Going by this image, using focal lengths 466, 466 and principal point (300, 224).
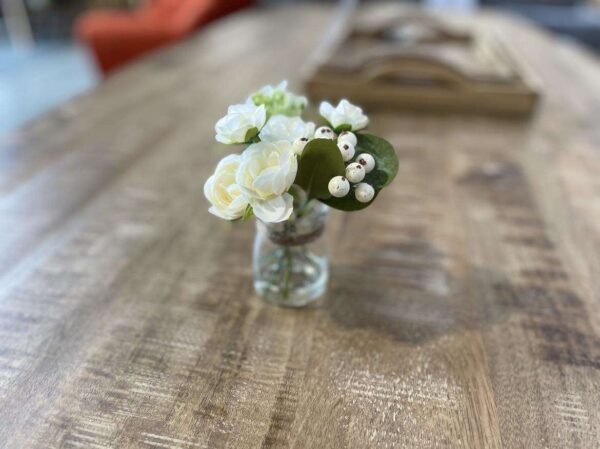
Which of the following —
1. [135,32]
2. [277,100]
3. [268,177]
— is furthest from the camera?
[135,32]

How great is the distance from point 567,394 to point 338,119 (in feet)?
1.17

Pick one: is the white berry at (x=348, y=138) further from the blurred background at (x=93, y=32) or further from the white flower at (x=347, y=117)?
the blurred background at (x=93, y=32)

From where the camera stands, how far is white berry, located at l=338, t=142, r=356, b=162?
45 centimetres

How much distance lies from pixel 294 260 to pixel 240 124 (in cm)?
22

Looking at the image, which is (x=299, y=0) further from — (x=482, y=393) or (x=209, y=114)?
(x=482, y=393)

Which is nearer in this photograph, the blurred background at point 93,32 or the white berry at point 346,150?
the white berry at point 346,150

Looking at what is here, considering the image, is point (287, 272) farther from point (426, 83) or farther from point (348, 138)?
point (426, 83)

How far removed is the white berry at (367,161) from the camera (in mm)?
453

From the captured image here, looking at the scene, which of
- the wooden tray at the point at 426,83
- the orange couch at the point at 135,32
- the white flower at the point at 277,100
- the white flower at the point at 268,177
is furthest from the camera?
the orange couch at the point at 135,32

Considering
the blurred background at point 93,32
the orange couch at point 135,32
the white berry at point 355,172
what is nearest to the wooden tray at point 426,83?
the white berry at point 355,172

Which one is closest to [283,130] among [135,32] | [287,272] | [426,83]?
[287,272]

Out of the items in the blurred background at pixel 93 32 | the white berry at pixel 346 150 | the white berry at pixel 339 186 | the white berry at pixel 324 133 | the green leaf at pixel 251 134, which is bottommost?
the blurred background at pixel 93 32

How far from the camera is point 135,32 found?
7.68 feet

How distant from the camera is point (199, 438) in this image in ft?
1.37
